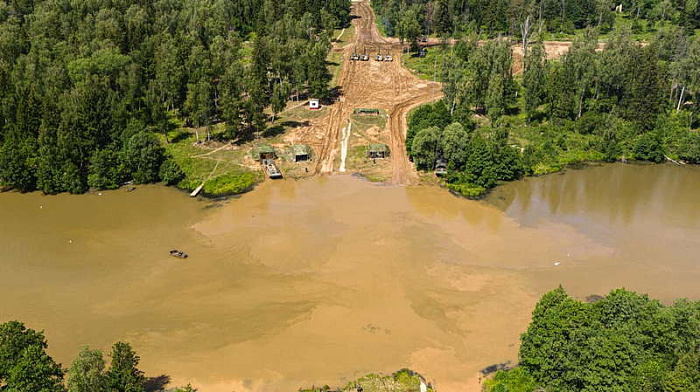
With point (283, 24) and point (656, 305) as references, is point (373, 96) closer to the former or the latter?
point (283, 24)

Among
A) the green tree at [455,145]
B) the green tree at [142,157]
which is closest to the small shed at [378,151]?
the green tree at [455,145]

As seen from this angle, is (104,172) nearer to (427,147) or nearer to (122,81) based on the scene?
(122,81)

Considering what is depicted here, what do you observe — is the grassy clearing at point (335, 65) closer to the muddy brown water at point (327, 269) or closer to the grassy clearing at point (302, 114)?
the grassy clearing at point (302, 114)

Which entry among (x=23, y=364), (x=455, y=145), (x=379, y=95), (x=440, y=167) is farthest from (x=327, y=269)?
(x=379, y=95)

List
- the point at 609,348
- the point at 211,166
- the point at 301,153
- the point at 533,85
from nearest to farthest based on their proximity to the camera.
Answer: the point at 609,348 < the point at 211,166 < the point at 301,153 < the point at 533,85

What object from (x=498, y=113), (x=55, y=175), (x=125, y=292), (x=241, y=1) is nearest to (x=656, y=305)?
(x=125, y=292)

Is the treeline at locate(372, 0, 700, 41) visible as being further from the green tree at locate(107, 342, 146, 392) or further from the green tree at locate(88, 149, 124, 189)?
the green tree at locate(107, 342, 146, 392)
